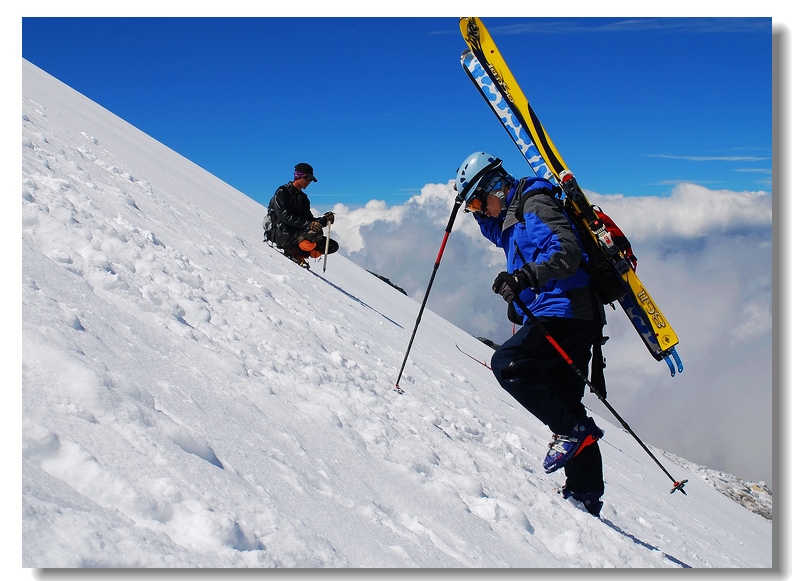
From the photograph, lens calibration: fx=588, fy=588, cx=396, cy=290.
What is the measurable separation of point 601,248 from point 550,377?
100 centimetres

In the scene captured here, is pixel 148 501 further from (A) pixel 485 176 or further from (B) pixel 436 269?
(B) pixel 436 269

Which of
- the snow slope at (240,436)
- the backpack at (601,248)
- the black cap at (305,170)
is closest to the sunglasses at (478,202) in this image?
the backpack at (601,248)

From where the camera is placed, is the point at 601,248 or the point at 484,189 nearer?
the point at 601,248

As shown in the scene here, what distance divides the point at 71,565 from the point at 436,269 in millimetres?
4441

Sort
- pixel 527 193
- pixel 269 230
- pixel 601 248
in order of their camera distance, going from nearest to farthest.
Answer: pixel 527 193
pixel 601 248
pixel 269 230

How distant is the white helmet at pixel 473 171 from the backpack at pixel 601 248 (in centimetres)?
27

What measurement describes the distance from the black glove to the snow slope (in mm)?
1185

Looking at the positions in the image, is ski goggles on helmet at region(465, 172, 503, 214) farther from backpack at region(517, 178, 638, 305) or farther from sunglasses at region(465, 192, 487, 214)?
backpack at region(517, 178, 638, 305)

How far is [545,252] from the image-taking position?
12.8 ft

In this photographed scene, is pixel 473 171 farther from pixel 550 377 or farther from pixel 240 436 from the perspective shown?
pixel 240 436

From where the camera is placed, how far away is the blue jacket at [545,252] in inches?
150

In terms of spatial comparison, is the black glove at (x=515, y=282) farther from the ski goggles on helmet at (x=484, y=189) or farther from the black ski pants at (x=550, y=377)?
the ski goggles on helmet at (x=484, y=189)

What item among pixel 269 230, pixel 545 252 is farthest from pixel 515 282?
pixel 269 230

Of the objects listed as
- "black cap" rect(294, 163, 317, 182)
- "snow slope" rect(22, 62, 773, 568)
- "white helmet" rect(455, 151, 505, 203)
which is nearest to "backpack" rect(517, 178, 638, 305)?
"white helmet" rect(455, 151, 505, 203)
